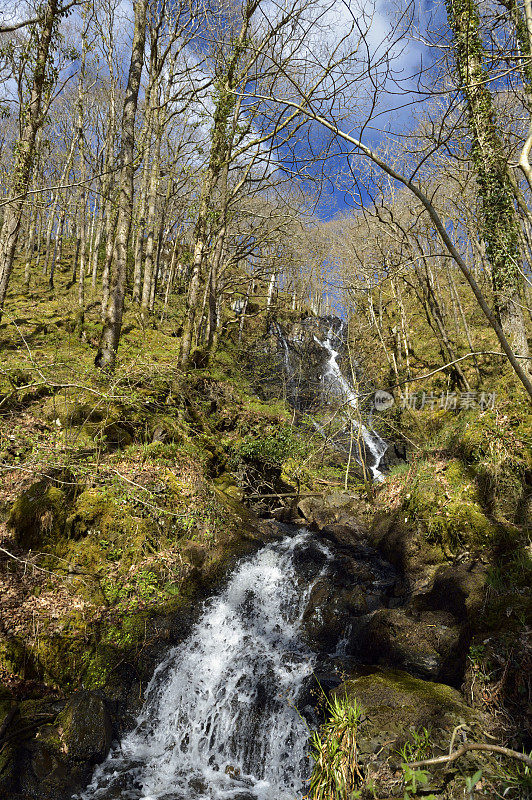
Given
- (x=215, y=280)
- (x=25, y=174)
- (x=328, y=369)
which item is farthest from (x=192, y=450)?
(x=328, y=369)

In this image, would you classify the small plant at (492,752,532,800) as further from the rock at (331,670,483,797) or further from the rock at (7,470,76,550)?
the rock at (7,470,76,550)

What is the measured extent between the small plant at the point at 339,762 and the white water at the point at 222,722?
1092 millimetres

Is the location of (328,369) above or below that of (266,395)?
above

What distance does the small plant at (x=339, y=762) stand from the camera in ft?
10.8

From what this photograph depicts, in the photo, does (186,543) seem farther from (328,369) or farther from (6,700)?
(328,369)

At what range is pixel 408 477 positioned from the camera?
339 inches

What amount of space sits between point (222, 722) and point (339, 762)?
2167mm

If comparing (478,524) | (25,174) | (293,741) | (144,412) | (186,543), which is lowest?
(293,741)

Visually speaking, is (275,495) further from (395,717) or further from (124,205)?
(124,205)

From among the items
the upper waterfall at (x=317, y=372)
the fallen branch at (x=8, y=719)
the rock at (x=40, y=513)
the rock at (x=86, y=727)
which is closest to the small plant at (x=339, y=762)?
the rock at (x=86, y=727)

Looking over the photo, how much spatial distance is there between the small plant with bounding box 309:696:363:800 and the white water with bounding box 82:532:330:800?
1092 millimetres

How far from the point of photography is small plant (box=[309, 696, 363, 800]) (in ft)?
10.8

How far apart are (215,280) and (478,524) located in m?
10.9

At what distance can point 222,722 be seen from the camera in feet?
16.3
